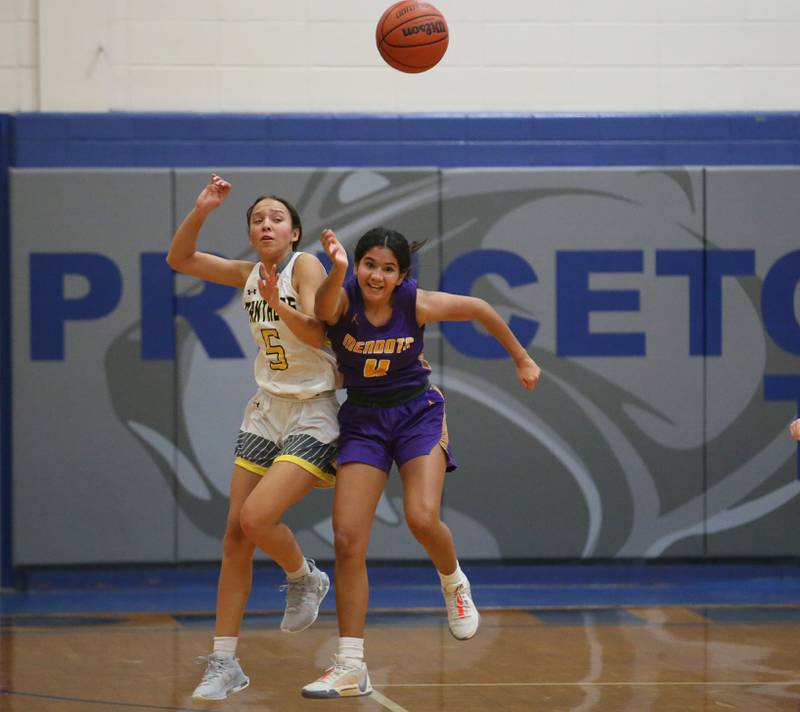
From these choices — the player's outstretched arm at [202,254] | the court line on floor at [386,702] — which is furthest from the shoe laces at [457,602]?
the player's outstretched arm at [202,254]

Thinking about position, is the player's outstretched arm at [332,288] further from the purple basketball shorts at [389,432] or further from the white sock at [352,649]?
the white sock at [352,649]

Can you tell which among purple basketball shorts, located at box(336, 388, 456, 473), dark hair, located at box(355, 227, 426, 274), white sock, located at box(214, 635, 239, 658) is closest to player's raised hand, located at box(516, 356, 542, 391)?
purple basketball shorts, located at box(336, 388, 456, 473)

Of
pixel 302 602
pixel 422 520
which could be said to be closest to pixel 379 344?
pixel 422 520

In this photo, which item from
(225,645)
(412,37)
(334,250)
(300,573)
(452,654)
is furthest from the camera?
(412,37)

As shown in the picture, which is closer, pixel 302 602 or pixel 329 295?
pixel 329 295

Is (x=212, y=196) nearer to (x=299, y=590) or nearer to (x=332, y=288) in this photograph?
(x=332, y=288)

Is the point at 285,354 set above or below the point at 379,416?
above

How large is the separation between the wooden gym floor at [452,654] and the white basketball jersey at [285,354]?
1.12 m

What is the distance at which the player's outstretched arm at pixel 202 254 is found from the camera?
4723mm

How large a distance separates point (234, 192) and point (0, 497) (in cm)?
218

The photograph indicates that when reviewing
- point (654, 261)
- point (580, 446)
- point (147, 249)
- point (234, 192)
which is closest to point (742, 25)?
point (654, 261)

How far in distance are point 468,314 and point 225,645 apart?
58.6 inches

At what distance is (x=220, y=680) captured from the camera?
457 centimetres

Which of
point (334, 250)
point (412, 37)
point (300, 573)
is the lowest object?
point (300, 573)
